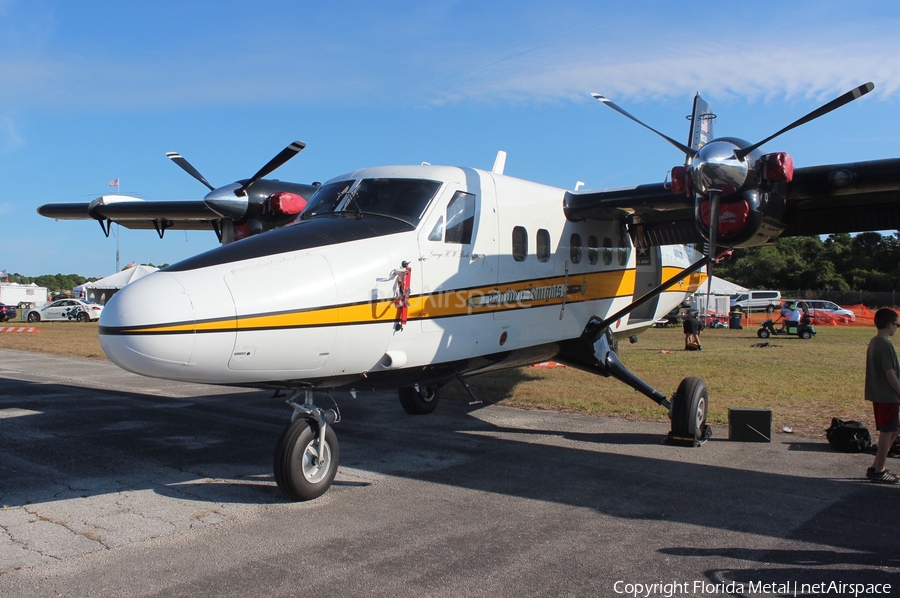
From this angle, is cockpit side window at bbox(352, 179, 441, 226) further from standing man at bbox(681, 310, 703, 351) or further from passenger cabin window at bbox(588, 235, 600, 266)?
standing man at bbox(681, 310, 703, 351)

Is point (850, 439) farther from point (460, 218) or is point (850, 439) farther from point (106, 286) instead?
point (106, 286)

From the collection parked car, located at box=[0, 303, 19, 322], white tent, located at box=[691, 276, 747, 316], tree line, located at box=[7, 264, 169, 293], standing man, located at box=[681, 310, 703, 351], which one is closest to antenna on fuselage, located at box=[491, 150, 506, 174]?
standing man, located at box=[681, 310, 703, 351]

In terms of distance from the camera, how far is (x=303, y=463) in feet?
19.9

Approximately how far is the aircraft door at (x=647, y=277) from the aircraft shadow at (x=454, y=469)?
266 cm

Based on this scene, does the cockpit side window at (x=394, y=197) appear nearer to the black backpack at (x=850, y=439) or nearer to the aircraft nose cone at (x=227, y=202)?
the aircraft nose cone at (x=227, y=202)

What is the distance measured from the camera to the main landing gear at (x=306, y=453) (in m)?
5.89

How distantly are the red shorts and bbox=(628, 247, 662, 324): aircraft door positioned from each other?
194 inches

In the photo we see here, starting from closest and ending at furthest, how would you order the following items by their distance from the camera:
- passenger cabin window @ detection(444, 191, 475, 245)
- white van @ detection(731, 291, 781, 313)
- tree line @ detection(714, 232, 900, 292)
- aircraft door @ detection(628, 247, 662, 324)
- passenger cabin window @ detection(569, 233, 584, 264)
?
passenger cabin window @ detection(444, 191, 475, 245)
passenger cabin window @ detection(569, 233, 584, 264)
aircraft door @ detection(628, 247, 662, 324)
white van @ detection(731, 291, 781, 313)
tree line @ detection(714, 232, 900, 292)

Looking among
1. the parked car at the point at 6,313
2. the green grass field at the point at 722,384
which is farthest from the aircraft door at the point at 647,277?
the parked car at the point at 6,313

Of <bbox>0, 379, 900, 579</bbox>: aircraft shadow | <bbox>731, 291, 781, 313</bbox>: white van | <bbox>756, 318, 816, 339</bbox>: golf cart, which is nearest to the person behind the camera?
<bbox>0, 379, 900, 579</bbox>: aircraft shadow

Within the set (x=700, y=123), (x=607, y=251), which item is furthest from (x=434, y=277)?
(x=700, y=123)

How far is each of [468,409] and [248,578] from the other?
7.21m

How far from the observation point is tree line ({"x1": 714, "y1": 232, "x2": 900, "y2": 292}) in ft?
191

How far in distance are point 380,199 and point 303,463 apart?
8.98 feet
